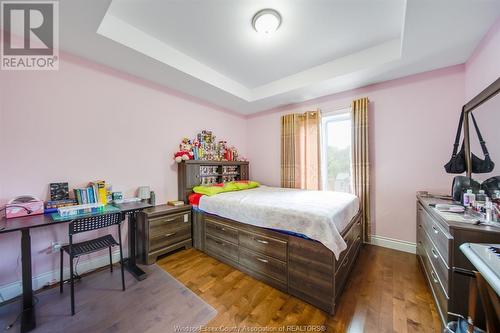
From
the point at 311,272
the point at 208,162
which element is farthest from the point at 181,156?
the point at 311,272

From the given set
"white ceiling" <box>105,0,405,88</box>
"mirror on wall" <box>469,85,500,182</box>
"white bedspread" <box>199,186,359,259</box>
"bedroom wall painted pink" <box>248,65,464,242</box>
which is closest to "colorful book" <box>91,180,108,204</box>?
"white bedspread" <box>199,186,359,259</box>

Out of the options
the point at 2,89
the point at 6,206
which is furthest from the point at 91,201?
the point at 2,89

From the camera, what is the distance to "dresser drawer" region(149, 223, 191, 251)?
8.15 feet

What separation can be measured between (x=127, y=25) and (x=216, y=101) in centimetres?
181

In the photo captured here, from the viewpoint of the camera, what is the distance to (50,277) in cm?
205

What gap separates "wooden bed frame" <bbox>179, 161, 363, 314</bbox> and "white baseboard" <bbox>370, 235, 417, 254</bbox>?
3.38ft

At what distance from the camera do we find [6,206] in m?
1.68

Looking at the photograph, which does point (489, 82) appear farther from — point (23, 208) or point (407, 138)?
point (23, 208)

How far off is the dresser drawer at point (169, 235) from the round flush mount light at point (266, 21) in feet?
8.95

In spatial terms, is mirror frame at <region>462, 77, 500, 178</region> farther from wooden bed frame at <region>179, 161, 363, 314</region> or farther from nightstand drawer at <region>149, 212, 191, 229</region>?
nightstand drawer at <region>149, 212, 191, 229</region>

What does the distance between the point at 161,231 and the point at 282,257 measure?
1674mm

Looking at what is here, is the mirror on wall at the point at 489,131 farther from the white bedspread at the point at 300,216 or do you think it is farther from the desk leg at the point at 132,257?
the desk leg at the point at 132,257

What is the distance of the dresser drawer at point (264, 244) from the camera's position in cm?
191

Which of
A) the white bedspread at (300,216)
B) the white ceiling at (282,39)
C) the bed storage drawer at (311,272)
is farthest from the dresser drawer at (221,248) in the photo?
the white ceiling at (282,39)
